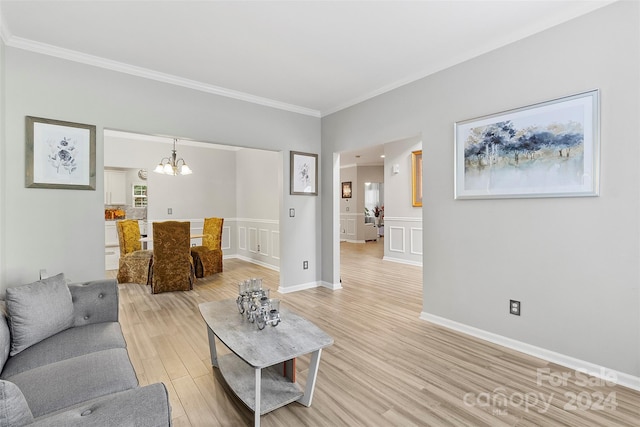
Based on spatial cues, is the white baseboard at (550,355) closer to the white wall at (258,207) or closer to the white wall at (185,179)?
the white wall at (258,207)

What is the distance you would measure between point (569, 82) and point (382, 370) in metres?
2.56

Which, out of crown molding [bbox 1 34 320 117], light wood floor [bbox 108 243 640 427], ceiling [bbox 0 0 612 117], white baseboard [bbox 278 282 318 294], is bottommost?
light wood floor [bbox 108 243 640 427]

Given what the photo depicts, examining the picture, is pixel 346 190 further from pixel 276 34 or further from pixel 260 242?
pixel 276 34

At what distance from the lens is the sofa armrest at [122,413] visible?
96cm

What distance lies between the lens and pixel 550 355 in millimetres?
2438

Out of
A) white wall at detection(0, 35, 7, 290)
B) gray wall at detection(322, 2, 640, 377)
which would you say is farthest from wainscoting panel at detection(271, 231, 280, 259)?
white wall at detection(0, 35, 7, 290)

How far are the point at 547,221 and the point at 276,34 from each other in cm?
267

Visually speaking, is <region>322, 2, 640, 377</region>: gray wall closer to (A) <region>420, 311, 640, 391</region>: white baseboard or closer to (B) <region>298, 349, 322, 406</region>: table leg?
(A) <region>420, 311, 640, 391</region>: white baseboard

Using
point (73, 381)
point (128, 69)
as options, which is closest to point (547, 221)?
point (73, 381)

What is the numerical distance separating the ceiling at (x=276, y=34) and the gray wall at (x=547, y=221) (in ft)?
0.76

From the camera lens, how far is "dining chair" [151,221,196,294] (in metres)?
4.40

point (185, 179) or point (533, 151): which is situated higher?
point (185, 179)

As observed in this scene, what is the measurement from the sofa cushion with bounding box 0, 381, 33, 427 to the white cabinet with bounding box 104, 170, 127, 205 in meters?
6.71

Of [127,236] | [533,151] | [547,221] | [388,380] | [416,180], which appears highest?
[416,180]
